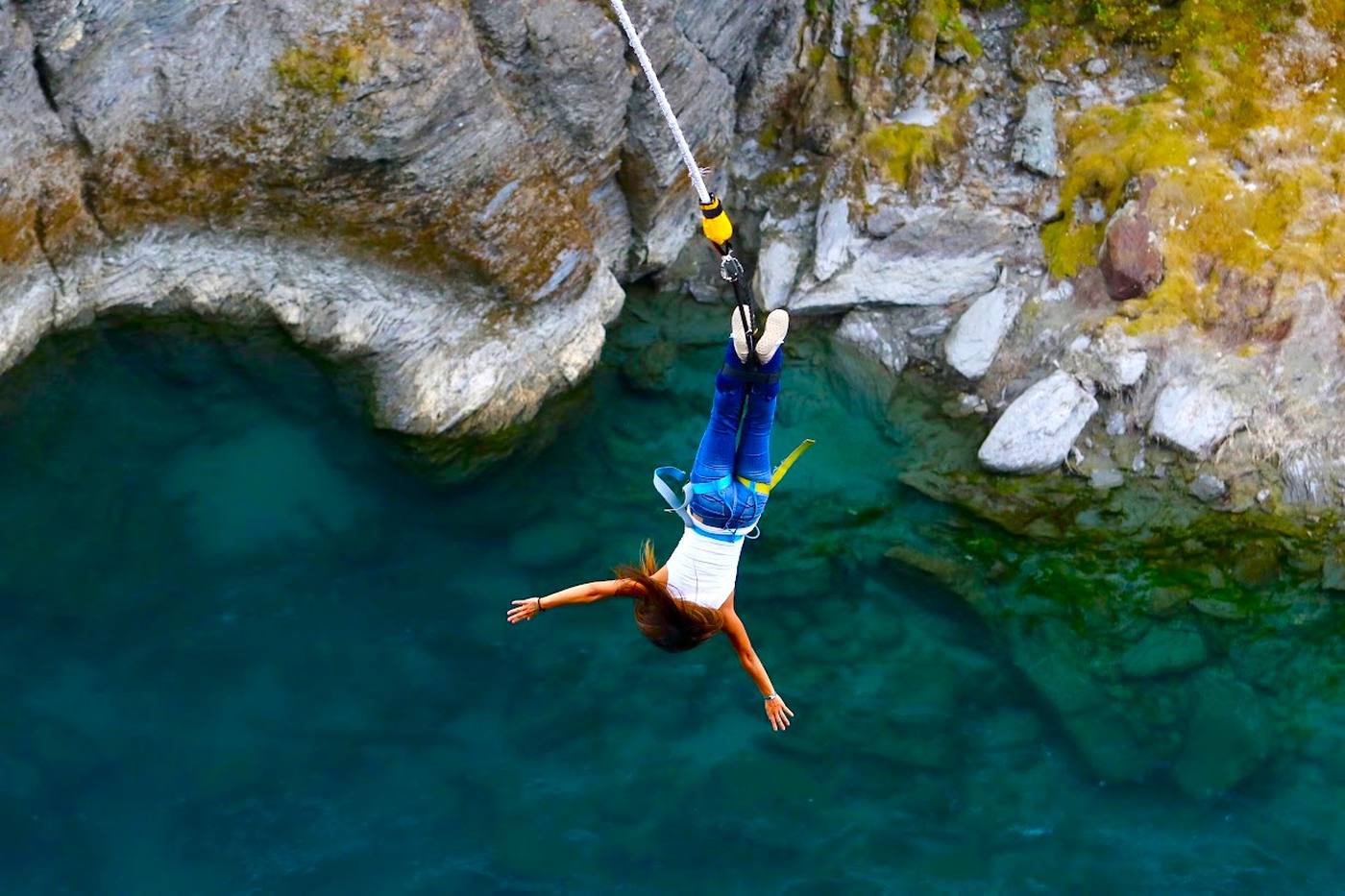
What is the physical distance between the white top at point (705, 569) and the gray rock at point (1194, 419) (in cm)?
421

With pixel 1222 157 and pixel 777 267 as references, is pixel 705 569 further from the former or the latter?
pixel 1222 157

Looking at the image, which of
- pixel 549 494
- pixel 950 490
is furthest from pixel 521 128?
pixel 950 490

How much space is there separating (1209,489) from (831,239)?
3.46m

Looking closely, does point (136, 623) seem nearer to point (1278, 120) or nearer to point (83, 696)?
point (83, 696)

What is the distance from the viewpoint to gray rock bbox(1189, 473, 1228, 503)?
1009cm

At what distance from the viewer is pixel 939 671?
1010cm

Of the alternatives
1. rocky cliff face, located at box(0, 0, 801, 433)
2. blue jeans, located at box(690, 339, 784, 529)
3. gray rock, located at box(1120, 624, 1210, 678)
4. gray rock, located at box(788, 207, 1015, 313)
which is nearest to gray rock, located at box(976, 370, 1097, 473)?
gray rock, located at box(788, 207, 1015, 313)

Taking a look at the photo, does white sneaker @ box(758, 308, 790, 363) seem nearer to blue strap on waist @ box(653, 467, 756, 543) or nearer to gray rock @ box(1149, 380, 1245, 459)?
blue strap on waist @ box(653, 467, 756, 543)

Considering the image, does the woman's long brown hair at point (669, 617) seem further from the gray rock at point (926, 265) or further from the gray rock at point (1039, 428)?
the gray rock at point (926, 265)

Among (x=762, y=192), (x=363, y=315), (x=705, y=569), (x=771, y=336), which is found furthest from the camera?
(x=762, y=192)

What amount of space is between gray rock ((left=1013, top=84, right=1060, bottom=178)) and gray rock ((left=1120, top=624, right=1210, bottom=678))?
12.2ft

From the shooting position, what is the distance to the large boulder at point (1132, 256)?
34.3ft

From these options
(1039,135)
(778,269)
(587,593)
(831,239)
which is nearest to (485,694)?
(587,593)

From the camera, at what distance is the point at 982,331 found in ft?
34.8
